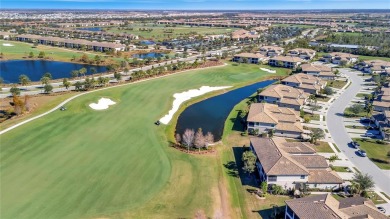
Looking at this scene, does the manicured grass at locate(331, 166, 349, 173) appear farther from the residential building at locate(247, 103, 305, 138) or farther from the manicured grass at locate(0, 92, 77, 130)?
the manicured grass at locate(0, 92, 77, 130)

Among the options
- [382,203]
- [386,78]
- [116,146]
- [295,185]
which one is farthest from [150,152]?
[386,78]

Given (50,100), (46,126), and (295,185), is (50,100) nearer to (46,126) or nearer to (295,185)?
(46,126)

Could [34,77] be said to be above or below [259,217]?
above

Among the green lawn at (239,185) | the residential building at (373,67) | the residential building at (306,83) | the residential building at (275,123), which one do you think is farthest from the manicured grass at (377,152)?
the residential building at (373,67)

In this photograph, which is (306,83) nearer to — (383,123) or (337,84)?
(337,84)

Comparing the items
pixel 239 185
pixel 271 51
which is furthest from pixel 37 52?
pixel 239 185

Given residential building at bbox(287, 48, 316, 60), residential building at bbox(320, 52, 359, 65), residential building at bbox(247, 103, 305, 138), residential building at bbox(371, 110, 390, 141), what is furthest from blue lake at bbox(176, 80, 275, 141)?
residential building at bbox(320, 52, 359, 65)
